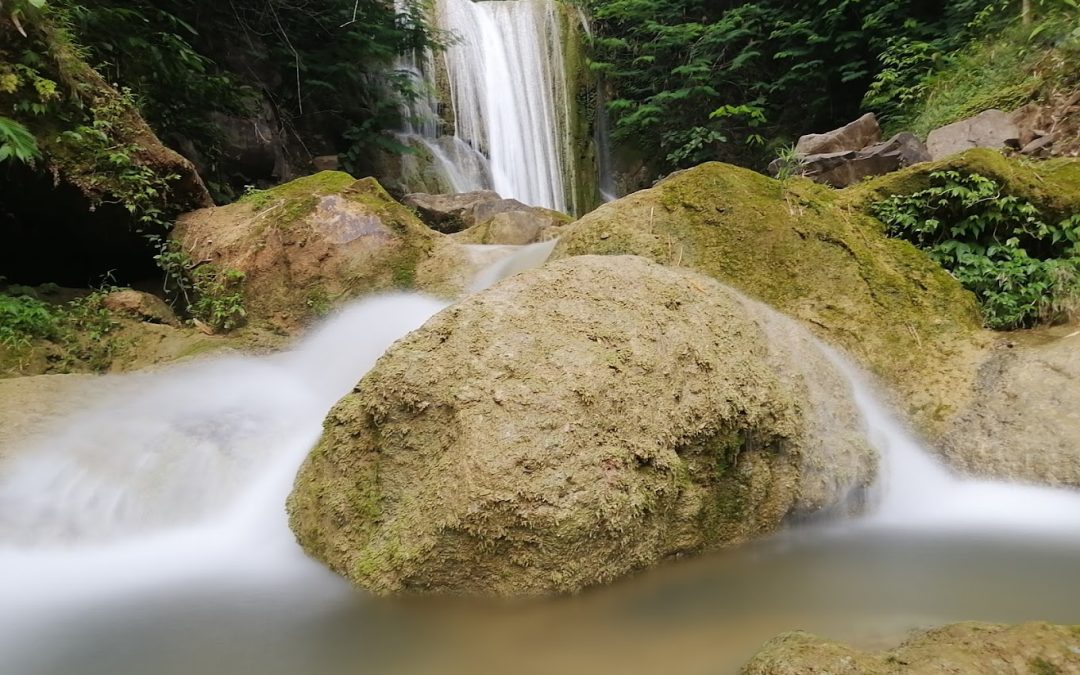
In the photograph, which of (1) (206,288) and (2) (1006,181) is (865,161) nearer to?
(2) (1006,181)

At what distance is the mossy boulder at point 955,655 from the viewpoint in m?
1.54

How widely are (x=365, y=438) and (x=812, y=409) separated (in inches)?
91.2

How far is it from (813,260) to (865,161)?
3.77 meters

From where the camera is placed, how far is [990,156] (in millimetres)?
5121

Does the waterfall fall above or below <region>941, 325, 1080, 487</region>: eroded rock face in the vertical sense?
above

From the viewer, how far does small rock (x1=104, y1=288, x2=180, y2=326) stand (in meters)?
5.61

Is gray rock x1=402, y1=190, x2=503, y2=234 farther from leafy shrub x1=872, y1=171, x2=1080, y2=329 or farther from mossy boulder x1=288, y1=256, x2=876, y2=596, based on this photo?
mossy boulder x1=288, y1=256, x2=876, y2=596

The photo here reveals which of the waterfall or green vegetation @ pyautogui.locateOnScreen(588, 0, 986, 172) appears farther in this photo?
the waterfall

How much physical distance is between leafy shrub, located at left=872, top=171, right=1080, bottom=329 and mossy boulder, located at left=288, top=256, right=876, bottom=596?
2.24 meters

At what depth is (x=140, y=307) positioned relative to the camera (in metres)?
5.75

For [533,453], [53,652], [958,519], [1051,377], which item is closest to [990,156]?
[1051,377]

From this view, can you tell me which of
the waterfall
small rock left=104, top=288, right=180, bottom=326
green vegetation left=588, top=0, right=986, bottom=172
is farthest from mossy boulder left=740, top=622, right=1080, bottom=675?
the waterfall

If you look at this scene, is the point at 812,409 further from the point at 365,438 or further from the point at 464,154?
the point at 464,154

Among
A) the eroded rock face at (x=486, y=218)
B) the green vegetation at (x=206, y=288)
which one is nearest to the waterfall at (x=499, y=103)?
the eroded rock face at (x=486, y=218)
